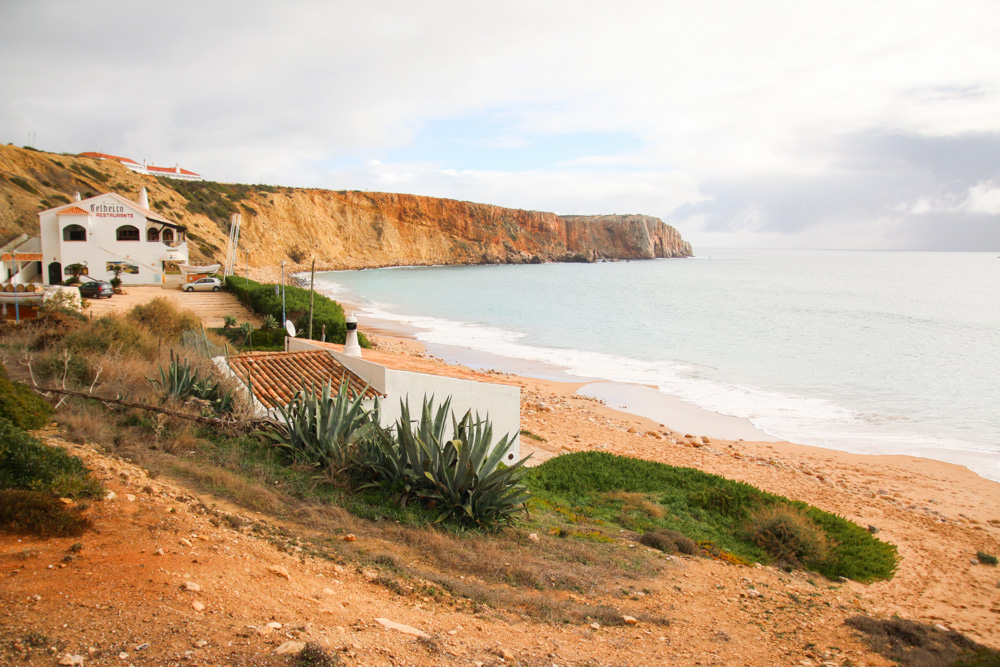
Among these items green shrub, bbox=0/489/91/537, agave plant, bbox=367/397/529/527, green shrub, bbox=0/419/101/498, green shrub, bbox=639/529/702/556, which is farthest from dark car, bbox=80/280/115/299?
green shrub, bbox=639/529/702/556

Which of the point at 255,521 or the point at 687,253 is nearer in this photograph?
the point at 255,521

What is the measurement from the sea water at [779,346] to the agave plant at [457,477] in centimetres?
1315

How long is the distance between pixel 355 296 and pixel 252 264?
73.3 feet

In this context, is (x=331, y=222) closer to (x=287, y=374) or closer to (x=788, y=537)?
(x=287, y=374)

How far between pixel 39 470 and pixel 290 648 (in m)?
3.28

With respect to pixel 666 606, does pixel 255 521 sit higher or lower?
higher

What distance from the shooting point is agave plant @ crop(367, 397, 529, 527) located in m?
6.74

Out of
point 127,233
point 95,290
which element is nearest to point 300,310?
point 95,290

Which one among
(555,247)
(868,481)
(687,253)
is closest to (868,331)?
(868,481)

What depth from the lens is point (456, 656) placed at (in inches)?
143

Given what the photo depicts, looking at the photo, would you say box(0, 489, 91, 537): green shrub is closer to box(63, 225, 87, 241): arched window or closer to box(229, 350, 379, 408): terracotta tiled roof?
box(229, 350, 379, 408): terracotta tiled roof

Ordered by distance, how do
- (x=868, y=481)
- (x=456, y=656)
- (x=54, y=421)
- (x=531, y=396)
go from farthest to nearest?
(x=531, y=396)
(x=868, y=481)
(x=54, y=421)
(x=456, y=656)

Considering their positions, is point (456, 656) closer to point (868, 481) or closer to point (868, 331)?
point (868, 481)

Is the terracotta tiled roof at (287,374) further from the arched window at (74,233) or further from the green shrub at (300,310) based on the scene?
the arched window at (74,233)
